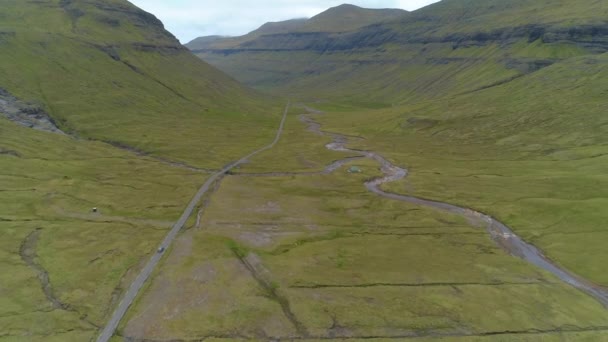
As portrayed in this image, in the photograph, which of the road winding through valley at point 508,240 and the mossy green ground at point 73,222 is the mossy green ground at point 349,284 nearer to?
the road winding through valley at point 508,240

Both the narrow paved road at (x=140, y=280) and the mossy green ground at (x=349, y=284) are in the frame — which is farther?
the mossy green ground at (x=349, y=284)

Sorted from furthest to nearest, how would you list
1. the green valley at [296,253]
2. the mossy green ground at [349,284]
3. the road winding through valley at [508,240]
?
the road winding through valley at [508,240] < the green valley at [296,253] < the mossy green ground at [349,284]

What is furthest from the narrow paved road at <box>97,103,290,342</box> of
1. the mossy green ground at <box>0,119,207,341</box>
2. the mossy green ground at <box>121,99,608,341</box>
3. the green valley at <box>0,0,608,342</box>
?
the mossy green ground at <box>121,99,608,341</box>

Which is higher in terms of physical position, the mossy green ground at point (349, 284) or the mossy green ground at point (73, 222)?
the mossy green ground at point (73, 222)

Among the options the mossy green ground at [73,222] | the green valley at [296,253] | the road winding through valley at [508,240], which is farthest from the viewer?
the road winding through valley at [508,240]

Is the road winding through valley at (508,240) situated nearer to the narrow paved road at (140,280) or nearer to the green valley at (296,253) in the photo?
the green valley at (296,253)

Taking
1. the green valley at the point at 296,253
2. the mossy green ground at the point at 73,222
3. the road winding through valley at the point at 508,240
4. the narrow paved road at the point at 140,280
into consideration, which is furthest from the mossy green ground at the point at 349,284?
the mossy green ground at the point at 73,222

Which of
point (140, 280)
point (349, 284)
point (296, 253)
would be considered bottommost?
point (349, 284)

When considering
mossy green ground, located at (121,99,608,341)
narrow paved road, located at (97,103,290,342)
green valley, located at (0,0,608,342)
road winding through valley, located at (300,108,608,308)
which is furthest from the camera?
road winding through valley, located at (300,108,608,308)

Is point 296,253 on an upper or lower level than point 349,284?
upper

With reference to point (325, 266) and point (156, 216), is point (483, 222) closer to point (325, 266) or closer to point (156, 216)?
point (325, 266)

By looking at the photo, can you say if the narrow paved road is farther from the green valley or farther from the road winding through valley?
the road winding through valley

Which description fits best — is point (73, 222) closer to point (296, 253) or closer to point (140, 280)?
point (140, 280)

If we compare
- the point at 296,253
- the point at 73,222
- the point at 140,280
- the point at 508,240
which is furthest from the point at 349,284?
the point at 73,222
